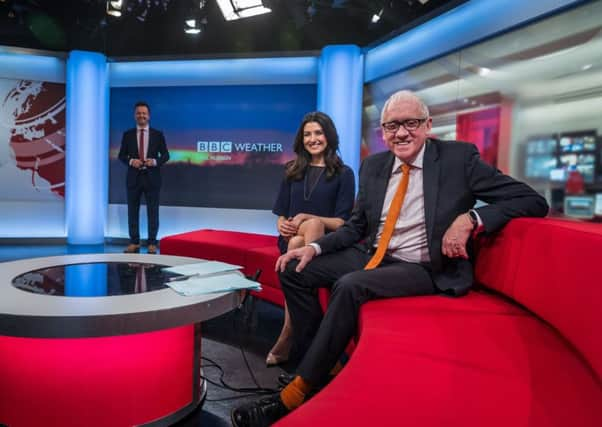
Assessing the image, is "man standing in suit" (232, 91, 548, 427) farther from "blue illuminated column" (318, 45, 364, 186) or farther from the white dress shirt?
"blue illuminated column" (318, 45, 364, 186)

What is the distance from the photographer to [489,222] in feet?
6.29

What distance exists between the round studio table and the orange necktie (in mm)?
685

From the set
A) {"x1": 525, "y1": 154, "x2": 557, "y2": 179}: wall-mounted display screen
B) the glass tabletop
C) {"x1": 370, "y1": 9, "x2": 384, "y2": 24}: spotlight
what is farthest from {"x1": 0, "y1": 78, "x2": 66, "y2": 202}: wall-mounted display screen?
{"x1": 525, "y1": 154, "x2": 557, "y2": 179}: wall-mounted display screen

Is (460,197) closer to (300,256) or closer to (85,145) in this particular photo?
(300,256)

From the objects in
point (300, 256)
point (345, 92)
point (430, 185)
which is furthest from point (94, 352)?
point (345, 92)

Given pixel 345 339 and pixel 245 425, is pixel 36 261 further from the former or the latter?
pixel 345 339

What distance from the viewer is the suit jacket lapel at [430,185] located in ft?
6.60

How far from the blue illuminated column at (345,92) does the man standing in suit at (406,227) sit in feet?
10.7

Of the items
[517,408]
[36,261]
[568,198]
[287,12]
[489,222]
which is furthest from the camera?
[287,12]

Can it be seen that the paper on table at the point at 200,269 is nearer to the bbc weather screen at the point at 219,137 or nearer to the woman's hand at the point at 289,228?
the woman's hand at the point at 289,228

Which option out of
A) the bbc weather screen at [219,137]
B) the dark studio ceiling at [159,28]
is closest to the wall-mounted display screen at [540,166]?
the dark studio ceiling at [159,28]

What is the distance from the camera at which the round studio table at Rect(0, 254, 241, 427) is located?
4.96ft

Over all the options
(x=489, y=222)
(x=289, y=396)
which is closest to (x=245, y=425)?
(x=289, y=396)

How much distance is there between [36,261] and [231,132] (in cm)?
453
